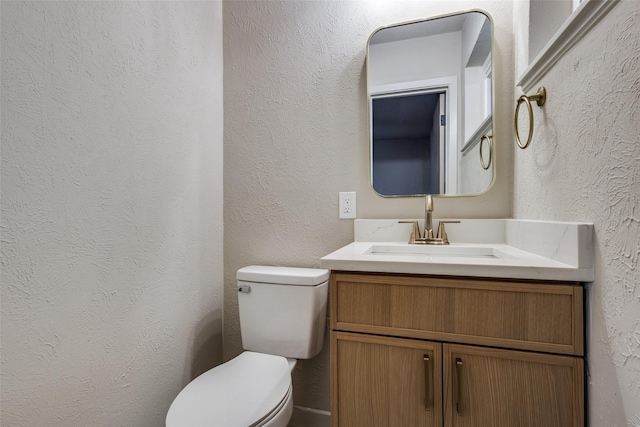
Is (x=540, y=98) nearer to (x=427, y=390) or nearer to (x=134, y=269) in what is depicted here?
(x=427, y=390)

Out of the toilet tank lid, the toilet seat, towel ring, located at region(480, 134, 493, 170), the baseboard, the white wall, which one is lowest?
the baseboard

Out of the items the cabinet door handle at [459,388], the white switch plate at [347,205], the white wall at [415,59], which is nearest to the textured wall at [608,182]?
the cabinet door handle at [459,388]

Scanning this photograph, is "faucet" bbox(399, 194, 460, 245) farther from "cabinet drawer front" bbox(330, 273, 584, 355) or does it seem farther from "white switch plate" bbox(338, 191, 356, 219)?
"cabinet drawer front" bbox(330, 273, 584, 355)

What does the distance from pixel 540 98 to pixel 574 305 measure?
24.1 inches

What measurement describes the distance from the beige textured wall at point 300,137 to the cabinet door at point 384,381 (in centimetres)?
60

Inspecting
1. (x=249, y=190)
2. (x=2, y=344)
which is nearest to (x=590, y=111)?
(x=249, y=190)

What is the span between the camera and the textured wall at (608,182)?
0.59 metres

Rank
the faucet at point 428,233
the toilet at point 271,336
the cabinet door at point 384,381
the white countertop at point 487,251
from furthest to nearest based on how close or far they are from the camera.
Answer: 1. the faucet at point 428,233
2. the toilet at point 271,336
3. the cabinet door at point 384,381
4. the white countertop at point 487,251

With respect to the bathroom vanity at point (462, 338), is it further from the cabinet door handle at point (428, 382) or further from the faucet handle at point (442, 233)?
the faucet handle at point (442, 233)

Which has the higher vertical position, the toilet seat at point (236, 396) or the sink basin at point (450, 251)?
the sink basin at point (450, 251)

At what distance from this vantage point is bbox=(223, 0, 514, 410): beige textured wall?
1.46m

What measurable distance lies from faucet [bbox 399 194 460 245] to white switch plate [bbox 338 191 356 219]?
29 centimetres

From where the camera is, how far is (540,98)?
971 mm

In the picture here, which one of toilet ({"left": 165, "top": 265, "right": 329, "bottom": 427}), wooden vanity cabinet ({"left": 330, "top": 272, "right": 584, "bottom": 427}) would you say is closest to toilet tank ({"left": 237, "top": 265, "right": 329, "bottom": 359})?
toilet ({"left": 165, "top": 265, "right": 329, "bottom": 427})
